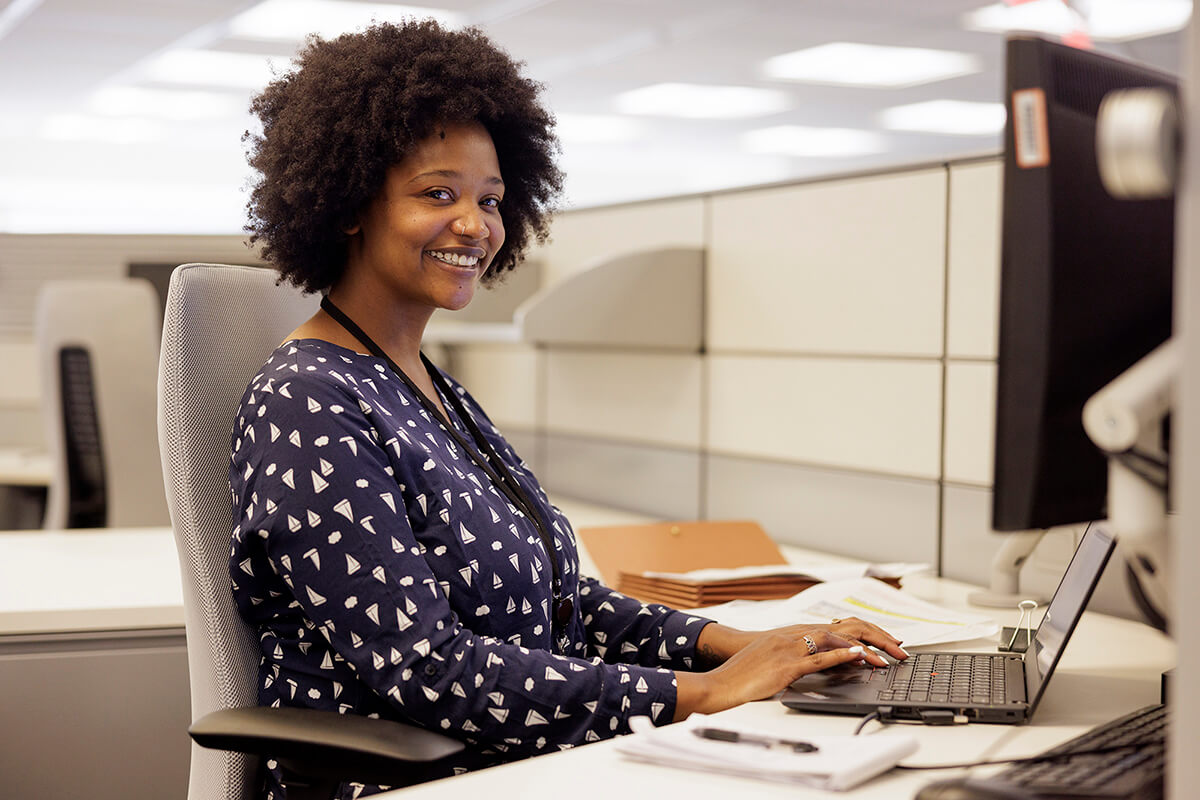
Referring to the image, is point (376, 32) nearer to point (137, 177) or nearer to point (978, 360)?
point (978, 360)

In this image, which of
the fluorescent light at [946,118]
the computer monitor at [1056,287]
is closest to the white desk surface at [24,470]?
the computer monitor at [1056,287]

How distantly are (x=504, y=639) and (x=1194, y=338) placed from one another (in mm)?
759

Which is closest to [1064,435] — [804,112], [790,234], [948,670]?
[948,670]

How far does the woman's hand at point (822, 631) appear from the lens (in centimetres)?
119

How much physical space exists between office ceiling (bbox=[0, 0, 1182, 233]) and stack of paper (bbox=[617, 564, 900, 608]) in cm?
73

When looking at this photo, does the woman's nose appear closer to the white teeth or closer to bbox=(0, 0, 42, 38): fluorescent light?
the white teeth

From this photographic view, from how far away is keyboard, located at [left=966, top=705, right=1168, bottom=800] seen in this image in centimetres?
73

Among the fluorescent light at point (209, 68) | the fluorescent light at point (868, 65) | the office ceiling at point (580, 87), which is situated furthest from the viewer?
the fluorescent light at point (209, 68)

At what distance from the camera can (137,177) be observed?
389 inches

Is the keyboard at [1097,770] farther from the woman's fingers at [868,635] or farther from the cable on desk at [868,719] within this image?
the woman's fingers at [868,635]

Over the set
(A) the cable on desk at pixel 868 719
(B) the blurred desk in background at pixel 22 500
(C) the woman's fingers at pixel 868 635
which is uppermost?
(C) the woman's fingers at pixel 868 635

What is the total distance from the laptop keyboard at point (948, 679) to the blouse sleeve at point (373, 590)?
0.24m

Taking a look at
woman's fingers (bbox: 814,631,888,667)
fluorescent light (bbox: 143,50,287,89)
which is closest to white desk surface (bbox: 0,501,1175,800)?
woman's fingers (bbox: 814,631,888,667)

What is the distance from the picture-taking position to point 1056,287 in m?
0.75
